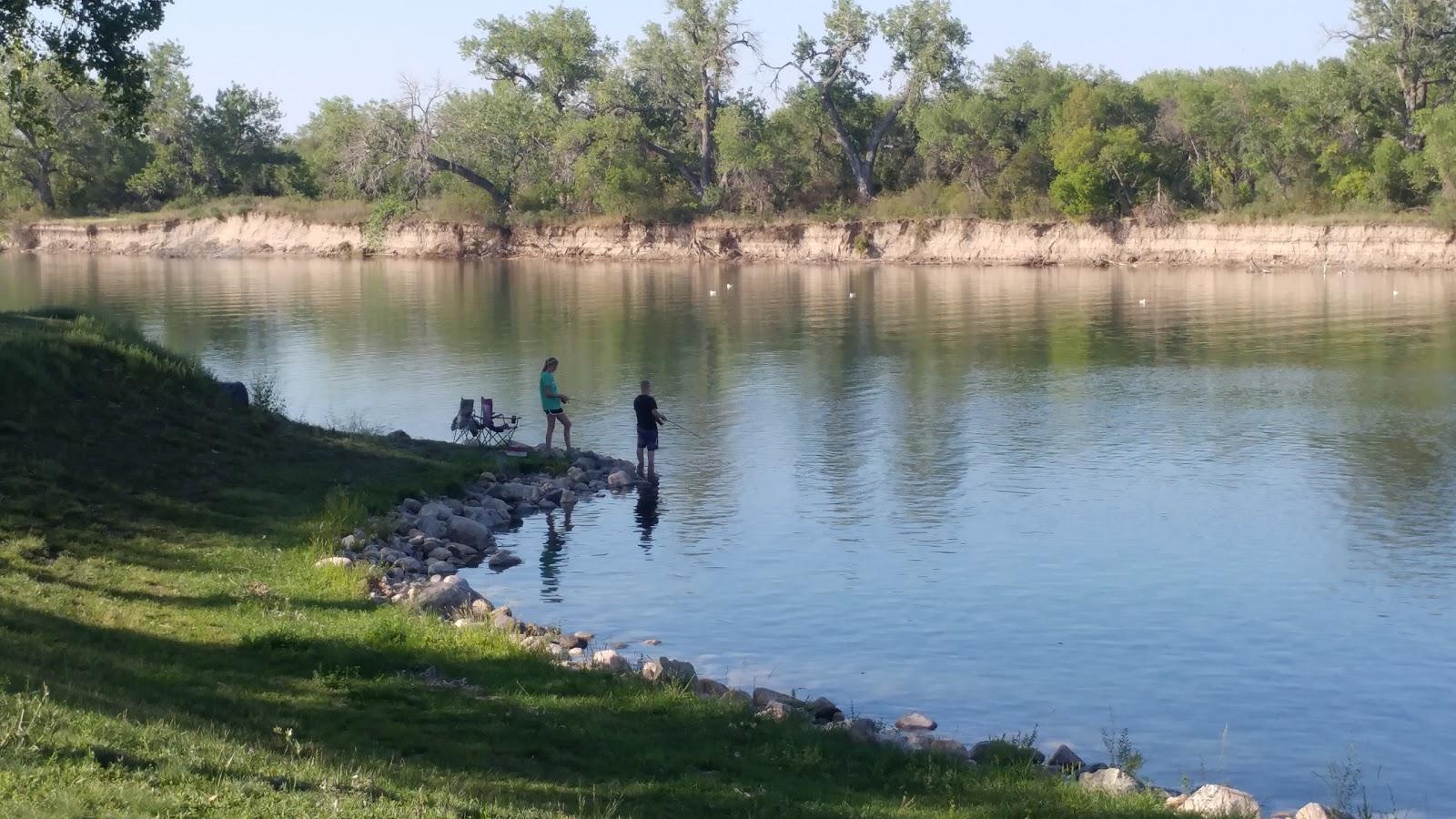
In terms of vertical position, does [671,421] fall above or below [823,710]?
above

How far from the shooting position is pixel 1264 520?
23.2 m

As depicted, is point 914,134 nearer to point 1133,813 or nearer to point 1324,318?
point 1324,318

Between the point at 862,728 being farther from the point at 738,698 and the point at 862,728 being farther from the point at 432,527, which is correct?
the point at 432,527

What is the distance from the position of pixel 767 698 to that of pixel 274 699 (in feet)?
14.7

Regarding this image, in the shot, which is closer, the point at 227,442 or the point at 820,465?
the point at 227,442

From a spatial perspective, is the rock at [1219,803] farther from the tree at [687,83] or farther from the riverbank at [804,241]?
the tree at [687,83]

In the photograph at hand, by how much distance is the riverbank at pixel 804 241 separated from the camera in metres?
74.4

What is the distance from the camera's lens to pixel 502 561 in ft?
69.7

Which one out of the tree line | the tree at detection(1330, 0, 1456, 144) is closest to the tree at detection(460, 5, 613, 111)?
the tree line

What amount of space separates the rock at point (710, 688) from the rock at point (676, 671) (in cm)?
8

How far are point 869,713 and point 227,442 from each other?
1167 cm

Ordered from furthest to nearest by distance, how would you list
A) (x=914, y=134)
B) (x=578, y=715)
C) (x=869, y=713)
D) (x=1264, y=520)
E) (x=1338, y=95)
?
(x=914, y=134) < (x=1338, y=95) < (x=1264, y=520) < (x=869, y=713) < (x=578, y=715)

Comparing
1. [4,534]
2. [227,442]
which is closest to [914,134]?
[227,442]

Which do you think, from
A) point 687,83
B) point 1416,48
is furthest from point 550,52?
point 1416,48
